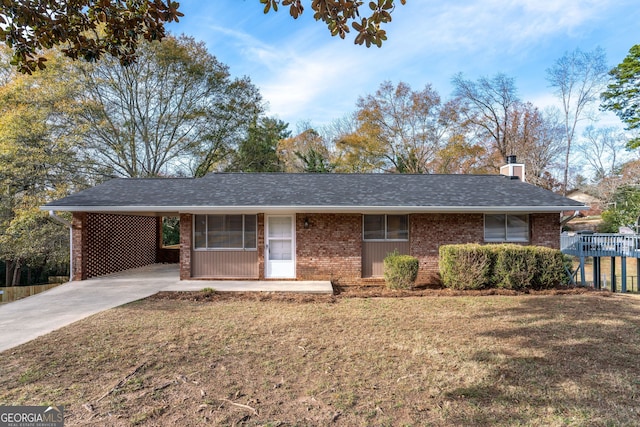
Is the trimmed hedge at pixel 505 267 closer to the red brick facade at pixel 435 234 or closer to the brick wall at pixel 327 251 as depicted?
the red brick facade at pixel 435 234

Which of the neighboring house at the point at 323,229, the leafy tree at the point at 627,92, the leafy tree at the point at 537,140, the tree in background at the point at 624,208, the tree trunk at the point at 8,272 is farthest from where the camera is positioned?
the leafy tree at the point at 537,140

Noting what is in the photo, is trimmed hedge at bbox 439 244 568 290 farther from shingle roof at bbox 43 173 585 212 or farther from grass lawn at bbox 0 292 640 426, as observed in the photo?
grass lawn at bbox 0 292 640 426

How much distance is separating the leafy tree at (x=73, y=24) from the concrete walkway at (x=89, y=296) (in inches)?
164

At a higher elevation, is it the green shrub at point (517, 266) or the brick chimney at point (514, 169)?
the brick chimney at point (514, 169)

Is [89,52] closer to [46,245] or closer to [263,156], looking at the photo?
[46,245]

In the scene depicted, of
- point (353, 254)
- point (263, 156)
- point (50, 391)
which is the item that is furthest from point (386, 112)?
point (50, 391)

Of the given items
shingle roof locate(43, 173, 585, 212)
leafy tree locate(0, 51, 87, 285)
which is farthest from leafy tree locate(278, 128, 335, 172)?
shingle roof locate(43, 173, 585, 212)

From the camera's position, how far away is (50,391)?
3600 mm

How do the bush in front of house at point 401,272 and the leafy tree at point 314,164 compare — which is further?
the leafy tree at point 314,164

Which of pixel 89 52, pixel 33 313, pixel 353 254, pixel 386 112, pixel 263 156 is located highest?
pixel 386 112

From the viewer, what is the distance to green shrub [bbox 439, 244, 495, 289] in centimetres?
918

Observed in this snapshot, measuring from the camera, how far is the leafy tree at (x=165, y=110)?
66.0ft

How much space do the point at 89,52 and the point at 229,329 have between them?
438 centimetres

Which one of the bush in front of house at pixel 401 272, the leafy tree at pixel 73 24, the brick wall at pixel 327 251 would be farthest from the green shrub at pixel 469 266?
the leafy tree at pixel 73 24
